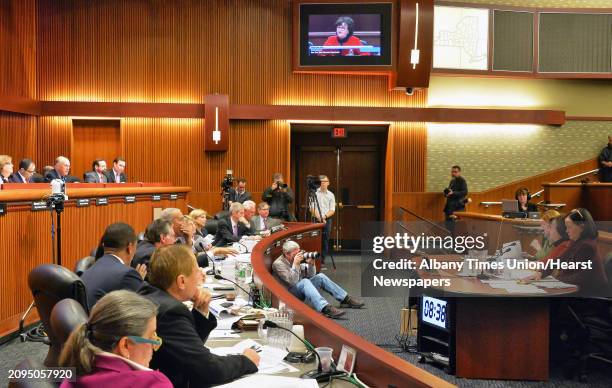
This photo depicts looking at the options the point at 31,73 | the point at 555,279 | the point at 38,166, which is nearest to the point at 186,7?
the point at 31,73

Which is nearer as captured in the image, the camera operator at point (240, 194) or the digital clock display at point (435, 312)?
the digital clock display at point (435, 312)

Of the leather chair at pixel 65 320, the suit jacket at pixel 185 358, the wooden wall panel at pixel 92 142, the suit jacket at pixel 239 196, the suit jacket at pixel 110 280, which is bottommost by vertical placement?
the suit jacket at pixel 185 358

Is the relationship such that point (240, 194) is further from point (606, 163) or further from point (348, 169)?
point (606, 163)

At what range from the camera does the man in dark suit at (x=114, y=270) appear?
2.91 m

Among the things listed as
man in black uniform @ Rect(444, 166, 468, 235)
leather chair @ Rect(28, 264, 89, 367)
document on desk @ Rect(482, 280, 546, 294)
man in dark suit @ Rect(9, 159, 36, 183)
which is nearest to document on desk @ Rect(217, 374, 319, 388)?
leather chair @ Rect(28, 264, 89, 367)

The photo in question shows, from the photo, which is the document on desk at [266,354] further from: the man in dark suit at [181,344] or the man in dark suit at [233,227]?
the man in dark suit at [233,227]

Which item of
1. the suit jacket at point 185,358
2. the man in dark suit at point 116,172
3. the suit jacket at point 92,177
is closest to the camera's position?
the suit jacket at point 185,358

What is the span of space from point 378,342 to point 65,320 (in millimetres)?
3837

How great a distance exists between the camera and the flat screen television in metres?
10.7

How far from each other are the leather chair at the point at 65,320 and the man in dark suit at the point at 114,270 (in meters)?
0.93

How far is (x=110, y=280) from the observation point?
2.92 metres

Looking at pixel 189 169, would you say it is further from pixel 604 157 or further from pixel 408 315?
pixel 604 157

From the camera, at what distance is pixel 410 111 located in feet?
36.4

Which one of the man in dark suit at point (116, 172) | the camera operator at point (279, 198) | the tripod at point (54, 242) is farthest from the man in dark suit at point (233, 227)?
the man in dark suit at point (116, 172)
